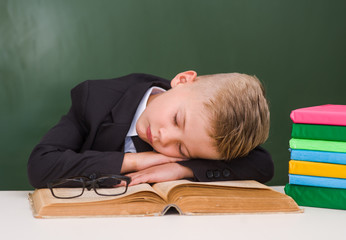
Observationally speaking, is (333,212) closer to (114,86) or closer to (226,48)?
(114,86)

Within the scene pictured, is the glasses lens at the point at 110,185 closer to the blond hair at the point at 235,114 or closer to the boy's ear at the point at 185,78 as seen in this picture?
the blond hair at the point at 235,114

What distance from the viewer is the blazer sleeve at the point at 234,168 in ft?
4.47

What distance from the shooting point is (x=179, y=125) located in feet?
4.45

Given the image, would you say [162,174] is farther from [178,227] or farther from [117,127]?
[178,227]

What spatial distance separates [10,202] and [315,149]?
31.4 inches

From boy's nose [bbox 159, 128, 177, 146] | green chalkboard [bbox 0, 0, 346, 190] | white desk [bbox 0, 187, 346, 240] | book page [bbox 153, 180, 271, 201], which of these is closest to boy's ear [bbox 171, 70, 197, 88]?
boy's nose [bbox 159, 128, 177, 146]

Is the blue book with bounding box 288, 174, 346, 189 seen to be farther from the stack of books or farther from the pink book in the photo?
the pink book

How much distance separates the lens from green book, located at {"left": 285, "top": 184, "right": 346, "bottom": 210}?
1.21 m

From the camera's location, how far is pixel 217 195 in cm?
115

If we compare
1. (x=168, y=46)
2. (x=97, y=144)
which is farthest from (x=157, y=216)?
(x=168, y=46)

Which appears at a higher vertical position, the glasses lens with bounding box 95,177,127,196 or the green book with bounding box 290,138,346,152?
the green book with bounding box 290,138,346,152

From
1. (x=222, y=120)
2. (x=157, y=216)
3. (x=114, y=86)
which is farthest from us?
(x=114, y=86)

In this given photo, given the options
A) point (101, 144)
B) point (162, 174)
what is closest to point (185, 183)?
point (162, 174)

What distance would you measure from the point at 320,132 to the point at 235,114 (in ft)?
0.79
